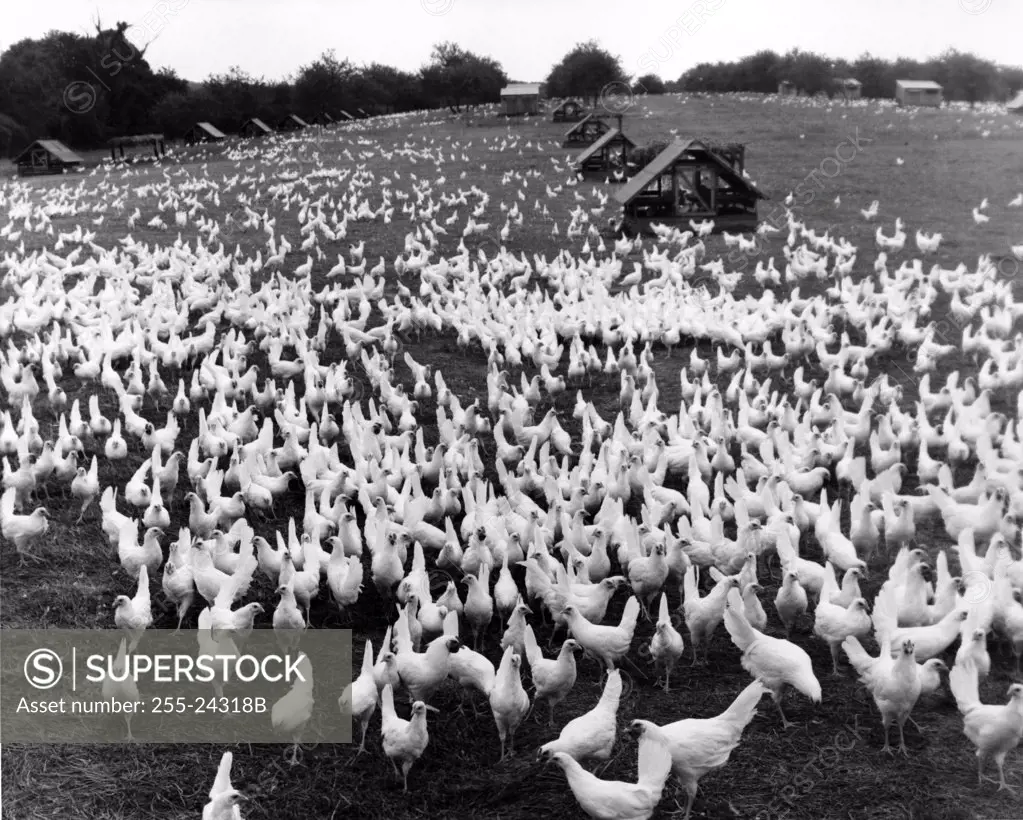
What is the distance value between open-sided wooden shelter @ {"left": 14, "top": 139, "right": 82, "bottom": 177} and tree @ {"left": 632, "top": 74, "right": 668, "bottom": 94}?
40.2 meters

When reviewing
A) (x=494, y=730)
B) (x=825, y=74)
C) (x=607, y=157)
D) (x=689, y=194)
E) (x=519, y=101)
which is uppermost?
(x=825, y=74)

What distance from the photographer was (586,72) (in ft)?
212

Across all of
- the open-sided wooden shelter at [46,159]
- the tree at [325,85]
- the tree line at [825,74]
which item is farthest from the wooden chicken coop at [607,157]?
the tree at [325,85]

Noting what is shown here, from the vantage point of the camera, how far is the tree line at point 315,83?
2903 centimetres

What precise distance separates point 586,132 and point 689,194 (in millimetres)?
21258

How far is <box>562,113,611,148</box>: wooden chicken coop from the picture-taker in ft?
134

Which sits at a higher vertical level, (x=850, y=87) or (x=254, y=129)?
(x=850, y=87)

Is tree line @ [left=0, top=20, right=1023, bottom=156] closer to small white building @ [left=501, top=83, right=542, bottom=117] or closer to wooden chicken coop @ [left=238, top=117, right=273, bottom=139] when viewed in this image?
wooden chicken coop @ [left=238, top=117, right=273, bottom=139]

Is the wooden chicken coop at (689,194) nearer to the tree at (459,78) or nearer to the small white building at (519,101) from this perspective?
the small white building at (519,101)

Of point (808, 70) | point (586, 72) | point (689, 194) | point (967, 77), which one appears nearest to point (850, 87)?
point (808, 70)

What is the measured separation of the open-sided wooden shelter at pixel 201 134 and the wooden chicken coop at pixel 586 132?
65.0ft

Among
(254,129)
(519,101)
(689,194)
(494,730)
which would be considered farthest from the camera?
(519,101)

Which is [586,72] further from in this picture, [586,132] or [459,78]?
[586,132]

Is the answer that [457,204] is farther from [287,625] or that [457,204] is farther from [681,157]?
[287,625]
